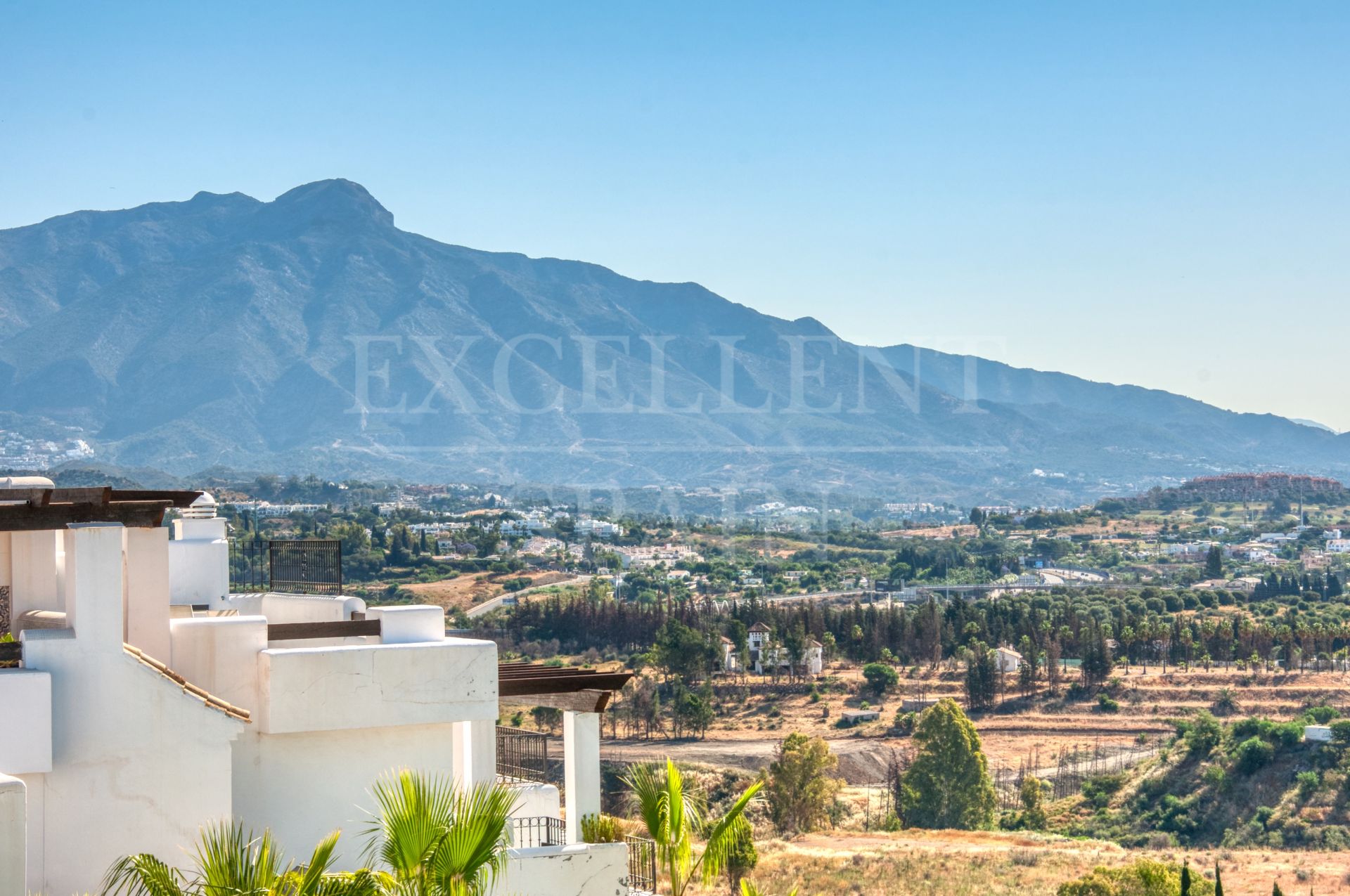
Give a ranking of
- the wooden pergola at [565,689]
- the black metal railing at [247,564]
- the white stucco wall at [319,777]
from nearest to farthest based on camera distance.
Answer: the white stucco wall at [319,777] → the wooden pergola at [565,689] → the black metal railing at [247,564]

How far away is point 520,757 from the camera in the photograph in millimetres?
13242

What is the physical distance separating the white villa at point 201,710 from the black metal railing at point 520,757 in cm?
29

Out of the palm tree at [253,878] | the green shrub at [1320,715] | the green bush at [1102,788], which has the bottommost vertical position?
the green bush at [1102,788]

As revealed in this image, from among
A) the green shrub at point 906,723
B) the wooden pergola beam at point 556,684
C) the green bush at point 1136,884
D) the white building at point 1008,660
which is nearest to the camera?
the wooden pergola beam at point 556,684

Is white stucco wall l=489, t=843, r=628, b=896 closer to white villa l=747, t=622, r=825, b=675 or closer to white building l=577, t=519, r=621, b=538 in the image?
white villa l=747, t=622, r=825, b=675

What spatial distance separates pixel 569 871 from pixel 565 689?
1534 millimetres

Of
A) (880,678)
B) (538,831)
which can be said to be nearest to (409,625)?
(538,831)

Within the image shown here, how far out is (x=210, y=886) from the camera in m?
6.78

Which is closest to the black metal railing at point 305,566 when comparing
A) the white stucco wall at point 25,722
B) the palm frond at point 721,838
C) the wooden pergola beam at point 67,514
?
the wooden pergola beam at point 67,514

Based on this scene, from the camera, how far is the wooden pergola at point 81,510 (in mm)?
9586

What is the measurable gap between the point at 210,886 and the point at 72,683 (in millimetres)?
2773

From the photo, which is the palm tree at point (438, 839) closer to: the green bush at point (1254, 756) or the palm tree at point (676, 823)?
the palm tree at point (676, 823)

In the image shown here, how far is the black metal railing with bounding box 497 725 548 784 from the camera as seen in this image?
42.8 ft

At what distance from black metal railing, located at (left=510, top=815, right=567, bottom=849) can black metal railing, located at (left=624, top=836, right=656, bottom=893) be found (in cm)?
51
